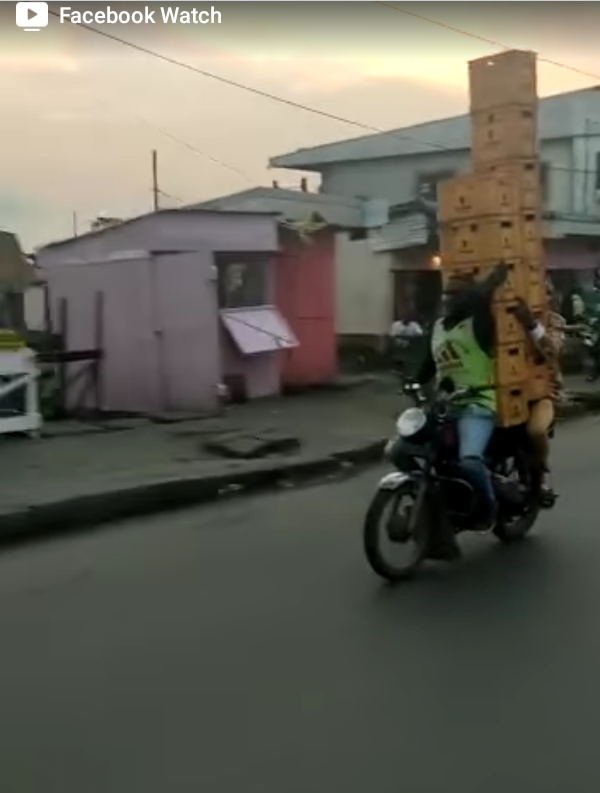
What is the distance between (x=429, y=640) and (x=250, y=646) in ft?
2.57

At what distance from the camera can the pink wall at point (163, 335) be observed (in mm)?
14828

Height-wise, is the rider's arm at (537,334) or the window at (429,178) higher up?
the window at (429,178)

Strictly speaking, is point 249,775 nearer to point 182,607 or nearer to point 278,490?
point 182,607

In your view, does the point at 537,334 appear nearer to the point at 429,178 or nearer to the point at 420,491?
the point at 420,491

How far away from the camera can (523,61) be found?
8352 millimetres

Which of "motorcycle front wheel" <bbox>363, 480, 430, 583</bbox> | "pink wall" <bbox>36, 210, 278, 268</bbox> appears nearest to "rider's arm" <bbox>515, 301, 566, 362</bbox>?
"motorcycle front wheel" <bbox>363, 480, 430, 583</bbox>

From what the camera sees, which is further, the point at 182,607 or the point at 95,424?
the point at 95,424

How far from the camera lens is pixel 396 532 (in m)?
6.54

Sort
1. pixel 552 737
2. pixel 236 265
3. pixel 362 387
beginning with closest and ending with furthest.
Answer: pixel 552 737
pixel 236 265
pixel 362 387

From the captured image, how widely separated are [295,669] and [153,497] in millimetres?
Result: 4470

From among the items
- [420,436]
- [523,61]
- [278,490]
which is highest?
[523,61]

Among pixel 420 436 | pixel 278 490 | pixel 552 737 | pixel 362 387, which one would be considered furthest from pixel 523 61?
pixel 362 387

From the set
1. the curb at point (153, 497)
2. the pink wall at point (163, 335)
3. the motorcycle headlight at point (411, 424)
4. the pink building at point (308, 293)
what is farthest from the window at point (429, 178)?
the motorcycle headlight at point (411, 424)

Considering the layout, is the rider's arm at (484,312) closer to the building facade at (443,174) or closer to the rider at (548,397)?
the rider at (548,397)
